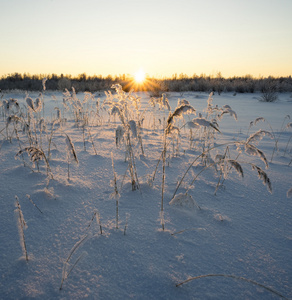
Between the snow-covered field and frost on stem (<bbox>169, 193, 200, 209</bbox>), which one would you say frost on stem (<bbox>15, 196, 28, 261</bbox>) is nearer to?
the snow-covered field

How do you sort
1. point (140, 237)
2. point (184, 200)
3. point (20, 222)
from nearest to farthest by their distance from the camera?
point (20, 222)
point (140, 237)
point (184, 200)

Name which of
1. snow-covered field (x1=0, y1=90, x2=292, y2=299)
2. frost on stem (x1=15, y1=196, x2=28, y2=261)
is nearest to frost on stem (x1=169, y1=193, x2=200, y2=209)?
snow-covered field (x1=0, y1=90, x2=292, y2=299)

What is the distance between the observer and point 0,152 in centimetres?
210

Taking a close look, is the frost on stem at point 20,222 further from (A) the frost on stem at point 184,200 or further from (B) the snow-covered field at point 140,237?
(A) the frost on stem at point 184,200

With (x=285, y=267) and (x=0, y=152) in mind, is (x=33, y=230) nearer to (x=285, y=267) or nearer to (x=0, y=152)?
(x=285, y=267)

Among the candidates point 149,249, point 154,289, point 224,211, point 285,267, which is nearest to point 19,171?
point 149,249

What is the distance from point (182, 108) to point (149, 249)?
660 mm

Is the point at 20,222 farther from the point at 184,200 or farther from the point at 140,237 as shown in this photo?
the point at 184,200

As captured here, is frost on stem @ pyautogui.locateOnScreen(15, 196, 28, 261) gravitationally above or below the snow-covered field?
above

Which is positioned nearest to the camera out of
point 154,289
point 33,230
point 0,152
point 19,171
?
point 154,289

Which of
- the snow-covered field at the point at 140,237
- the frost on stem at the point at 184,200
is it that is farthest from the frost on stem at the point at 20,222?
the frost on stem at the point at 184,200

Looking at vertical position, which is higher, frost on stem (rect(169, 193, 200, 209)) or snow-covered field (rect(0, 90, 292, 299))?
frost on stem (rect(169, 193, 200, 209))

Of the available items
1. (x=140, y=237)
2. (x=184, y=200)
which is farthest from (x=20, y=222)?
(x=184, y=200)

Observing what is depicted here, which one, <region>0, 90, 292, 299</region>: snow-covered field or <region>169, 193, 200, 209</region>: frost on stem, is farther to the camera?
<region>169, 193, 200, 209</region>: frost on stem
